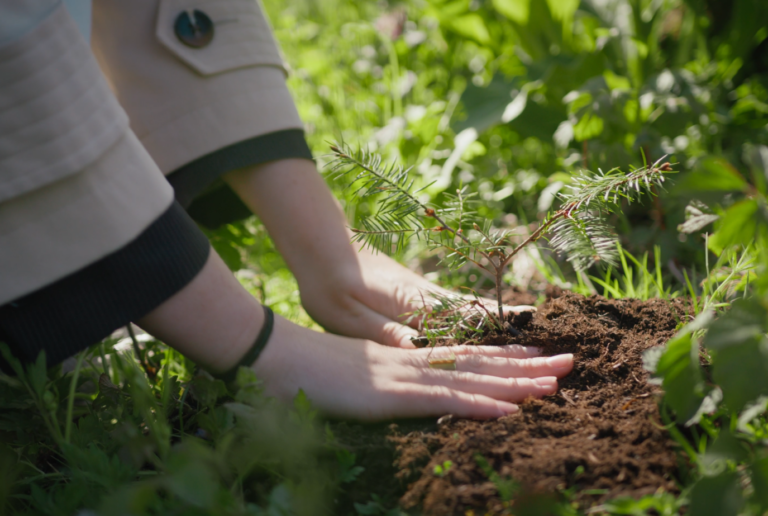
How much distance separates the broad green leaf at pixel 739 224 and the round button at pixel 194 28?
125 centimetres

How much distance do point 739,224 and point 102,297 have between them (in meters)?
0.98

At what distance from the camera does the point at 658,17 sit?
2008mm

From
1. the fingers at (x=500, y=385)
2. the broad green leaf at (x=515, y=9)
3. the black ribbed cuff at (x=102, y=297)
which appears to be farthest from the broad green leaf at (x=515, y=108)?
the black ribbed cuff at (x=102, y=297)

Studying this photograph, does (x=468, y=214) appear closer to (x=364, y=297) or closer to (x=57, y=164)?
(x=364, y=297)

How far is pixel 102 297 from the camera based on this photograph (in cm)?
94

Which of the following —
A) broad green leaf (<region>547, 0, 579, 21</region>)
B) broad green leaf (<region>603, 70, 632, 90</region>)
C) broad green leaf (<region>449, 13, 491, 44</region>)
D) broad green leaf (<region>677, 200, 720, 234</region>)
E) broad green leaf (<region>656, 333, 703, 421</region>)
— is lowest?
broad green leaf (<region>677, 200, 720, 234</region>)

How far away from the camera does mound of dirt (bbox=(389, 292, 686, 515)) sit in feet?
2.48

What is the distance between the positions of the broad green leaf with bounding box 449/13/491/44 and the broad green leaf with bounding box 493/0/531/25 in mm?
171

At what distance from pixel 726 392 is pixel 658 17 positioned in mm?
1820

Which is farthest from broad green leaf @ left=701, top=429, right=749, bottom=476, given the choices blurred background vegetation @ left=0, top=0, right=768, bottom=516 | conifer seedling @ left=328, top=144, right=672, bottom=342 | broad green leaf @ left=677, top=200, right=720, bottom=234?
broad green leaf @ left=677, top=200, right=720, bottom=234

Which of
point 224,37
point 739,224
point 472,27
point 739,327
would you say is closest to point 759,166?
point 739,224

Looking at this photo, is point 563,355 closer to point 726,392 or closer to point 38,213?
point 726,392

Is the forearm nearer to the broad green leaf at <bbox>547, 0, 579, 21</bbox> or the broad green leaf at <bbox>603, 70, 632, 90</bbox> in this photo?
the broad green leaf at <bbox>603, 70, 632, 90</bbox>

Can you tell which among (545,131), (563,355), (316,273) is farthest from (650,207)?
(316,273)
